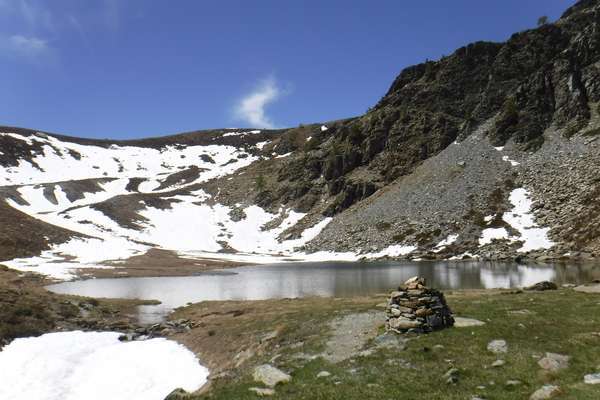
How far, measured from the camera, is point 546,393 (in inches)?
549

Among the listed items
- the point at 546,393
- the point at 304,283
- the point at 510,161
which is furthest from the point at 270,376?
the point at 510,161

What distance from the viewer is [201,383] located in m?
25.0

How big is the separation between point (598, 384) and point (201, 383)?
62.0 ft

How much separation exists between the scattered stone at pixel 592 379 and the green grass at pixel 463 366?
1.04 ft

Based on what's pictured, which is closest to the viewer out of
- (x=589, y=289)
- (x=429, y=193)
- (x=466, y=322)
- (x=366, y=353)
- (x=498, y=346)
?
(x=498, y=346)

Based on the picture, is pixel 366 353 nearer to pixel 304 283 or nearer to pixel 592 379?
pixel 592 379

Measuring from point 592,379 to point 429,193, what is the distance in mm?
118474

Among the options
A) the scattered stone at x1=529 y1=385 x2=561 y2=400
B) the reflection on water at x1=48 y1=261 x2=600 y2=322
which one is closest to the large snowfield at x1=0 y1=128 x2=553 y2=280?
the reflection on water at x1=48 y1=261 x2=600 y2=322

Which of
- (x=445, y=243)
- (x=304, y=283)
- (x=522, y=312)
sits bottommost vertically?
(x=522, y=312)

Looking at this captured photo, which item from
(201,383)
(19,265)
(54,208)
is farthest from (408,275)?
(54,208)

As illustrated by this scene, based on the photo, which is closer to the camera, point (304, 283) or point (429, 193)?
point (304, 283)

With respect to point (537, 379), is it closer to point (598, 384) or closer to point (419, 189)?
point (598, 384)

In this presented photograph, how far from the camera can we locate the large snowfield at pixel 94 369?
78.7ft

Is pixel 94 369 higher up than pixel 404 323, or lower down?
lower down
